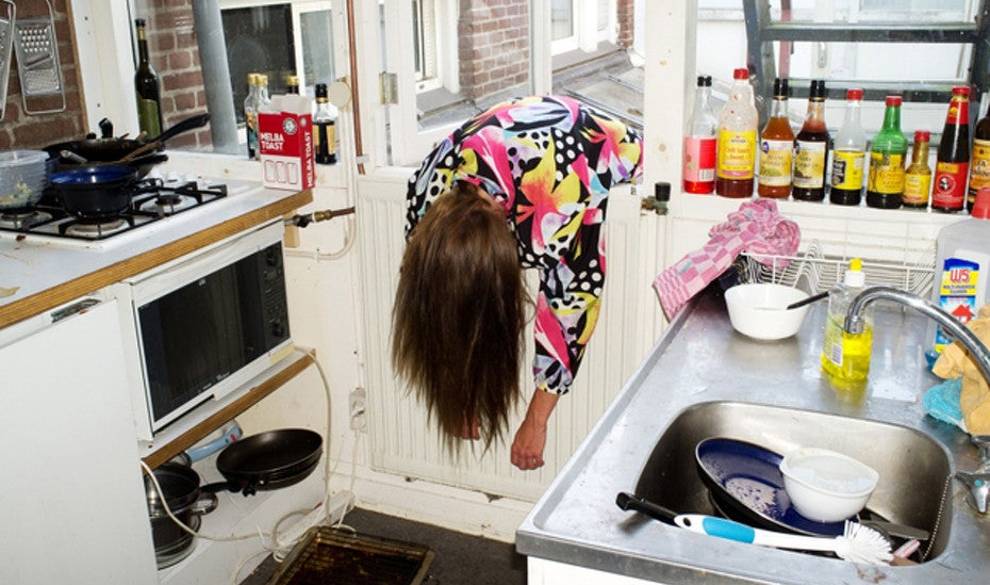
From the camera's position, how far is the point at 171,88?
260 centimetres

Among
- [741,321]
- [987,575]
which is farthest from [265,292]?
[987,575]

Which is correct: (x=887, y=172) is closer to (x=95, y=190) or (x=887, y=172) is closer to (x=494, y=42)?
(x=494, y=42)

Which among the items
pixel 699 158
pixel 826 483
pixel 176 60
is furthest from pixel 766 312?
pixel 176 60

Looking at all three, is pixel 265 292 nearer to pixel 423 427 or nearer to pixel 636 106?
pixel 423 427

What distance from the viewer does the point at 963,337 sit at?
3.85ft

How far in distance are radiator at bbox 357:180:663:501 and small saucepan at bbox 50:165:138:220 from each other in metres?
0.57

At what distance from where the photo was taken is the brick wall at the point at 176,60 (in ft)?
8.38

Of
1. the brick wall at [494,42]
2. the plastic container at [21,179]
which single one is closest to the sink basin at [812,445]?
the brick wall at [494,42]

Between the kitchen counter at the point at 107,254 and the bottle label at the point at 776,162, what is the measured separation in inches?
44.8

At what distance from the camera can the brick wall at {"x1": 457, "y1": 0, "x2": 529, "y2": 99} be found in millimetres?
2463

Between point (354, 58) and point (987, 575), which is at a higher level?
point (354, 58)

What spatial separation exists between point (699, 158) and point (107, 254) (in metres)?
1.21

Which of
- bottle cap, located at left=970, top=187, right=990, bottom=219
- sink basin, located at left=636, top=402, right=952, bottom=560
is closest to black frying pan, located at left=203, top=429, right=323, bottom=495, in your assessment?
sink basin, located at left=636, top=402, right=952, bottom=560

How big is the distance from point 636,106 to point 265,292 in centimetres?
104
